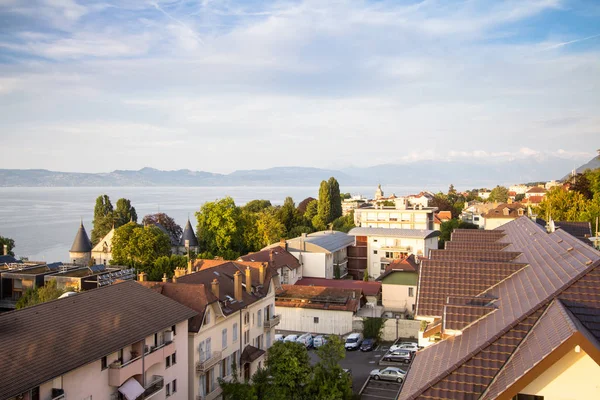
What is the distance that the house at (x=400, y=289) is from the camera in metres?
40.8

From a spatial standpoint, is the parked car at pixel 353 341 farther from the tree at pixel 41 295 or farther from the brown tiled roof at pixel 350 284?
the tree at pixel 41 295

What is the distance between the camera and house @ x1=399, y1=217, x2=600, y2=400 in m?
7.97

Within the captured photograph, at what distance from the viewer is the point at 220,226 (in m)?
59.8

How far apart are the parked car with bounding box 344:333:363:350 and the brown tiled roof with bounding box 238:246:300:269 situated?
39.3 feet

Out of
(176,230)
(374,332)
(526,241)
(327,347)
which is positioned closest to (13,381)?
(327,347)

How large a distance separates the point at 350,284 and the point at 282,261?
702 cm

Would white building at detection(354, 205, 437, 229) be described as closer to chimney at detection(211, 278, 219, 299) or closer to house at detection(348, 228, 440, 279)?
house at detection(348, 228, 440, 279)

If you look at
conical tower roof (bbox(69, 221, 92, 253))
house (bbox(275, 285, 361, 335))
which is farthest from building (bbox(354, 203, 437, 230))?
conical tower roof (bbox(69, 221, 92, 253))

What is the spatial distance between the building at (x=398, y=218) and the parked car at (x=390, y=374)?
4425cm

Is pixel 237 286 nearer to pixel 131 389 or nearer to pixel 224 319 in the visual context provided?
pixel 224 319

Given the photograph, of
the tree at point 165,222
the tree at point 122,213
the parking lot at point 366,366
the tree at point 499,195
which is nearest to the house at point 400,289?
the parking lot at point 366,366

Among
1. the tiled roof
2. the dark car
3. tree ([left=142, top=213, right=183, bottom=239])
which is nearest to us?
the dark car

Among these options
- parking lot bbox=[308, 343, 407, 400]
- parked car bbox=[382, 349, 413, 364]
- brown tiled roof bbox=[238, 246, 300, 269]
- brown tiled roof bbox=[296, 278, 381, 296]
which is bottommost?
parking lot bbox=[308, 343, 407, 400]

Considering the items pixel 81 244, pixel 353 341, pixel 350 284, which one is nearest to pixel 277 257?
pixel 350 284
